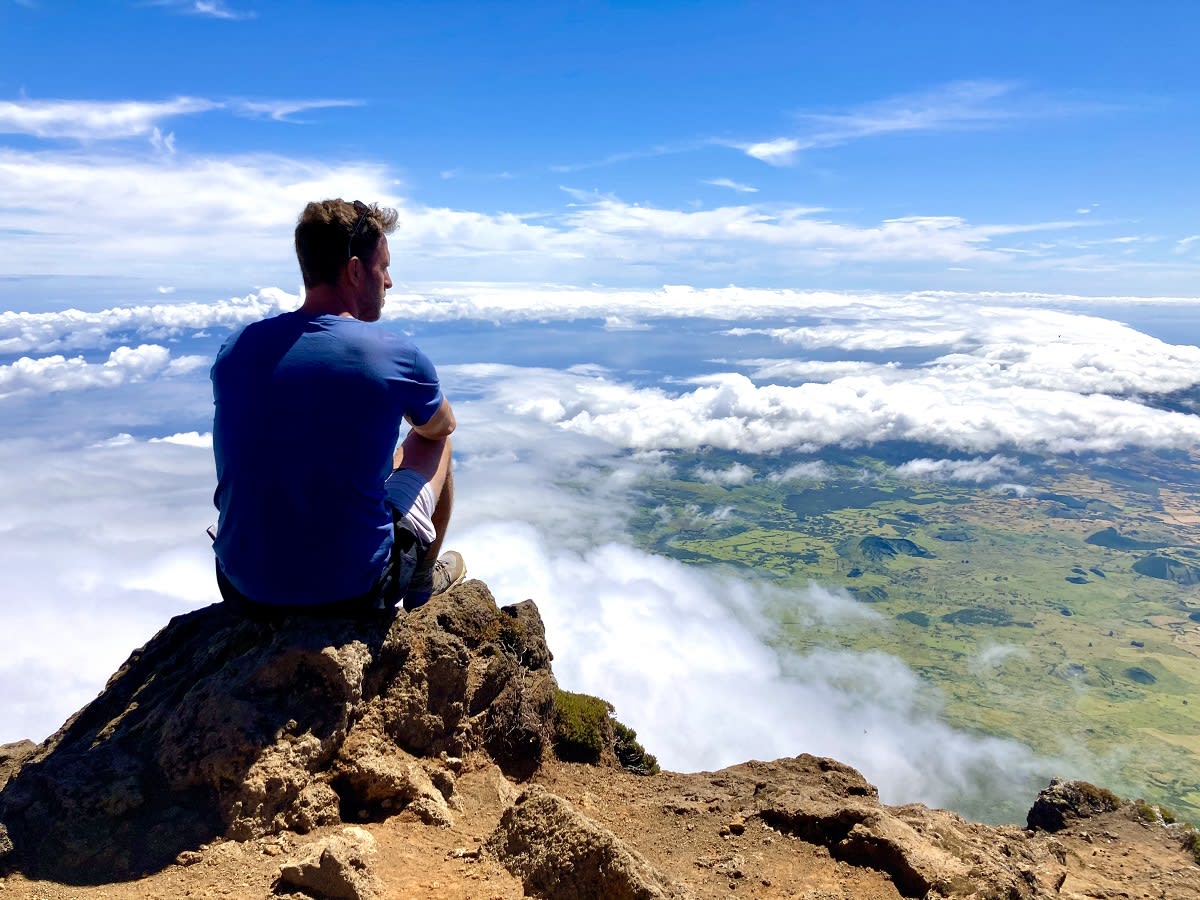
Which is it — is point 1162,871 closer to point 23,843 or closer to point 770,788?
point 770,788

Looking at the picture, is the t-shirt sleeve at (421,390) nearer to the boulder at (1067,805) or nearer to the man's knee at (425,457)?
the man's knee at (425,457)

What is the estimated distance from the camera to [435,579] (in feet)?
27.5

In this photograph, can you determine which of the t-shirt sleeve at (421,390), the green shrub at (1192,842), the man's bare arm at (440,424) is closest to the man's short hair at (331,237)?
the t-shirt sleeve at (421,390)

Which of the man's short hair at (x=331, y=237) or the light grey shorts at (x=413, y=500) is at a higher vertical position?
the man's short hair at (x=331, y=237)

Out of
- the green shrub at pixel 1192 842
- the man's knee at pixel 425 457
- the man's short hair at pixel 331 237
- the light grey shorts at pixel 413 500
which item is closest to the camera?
the man's short hair at pixel 331 237

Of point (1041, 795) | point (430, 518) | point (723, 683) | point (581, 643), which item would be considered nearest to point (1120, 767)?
point (723, 683)

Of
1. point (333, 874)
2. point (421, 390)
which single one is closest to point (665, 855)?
point (333, 874)

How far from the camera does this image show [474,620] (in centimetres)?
884

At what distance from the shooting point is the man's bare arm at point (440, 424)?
7.03 metres

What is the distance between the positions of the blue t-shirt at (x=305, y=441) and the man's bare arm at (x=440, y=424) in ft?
2.08

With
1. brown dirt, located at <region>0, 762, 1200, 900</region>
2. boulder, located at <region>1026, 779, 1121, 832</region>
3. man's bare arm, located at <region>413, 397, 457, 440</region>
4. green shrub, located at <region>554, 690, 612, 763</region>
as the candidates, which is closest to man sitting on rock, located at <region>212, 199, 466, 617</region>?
man's bare arm, located at <region>413, 397, 457, 440</region>

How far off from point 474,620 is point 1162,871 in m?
9.90

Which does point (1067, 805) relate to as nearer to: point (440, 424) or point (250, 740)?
point (440, 424)

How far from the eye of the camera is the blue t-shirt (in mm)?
5797
